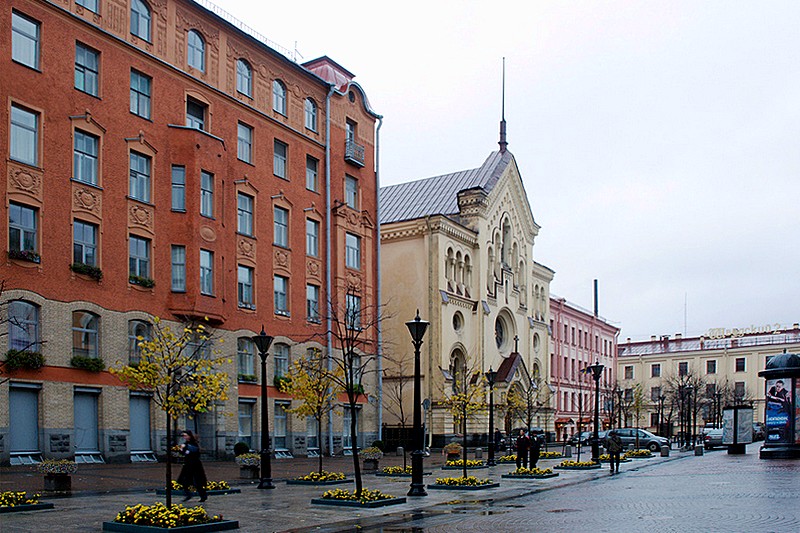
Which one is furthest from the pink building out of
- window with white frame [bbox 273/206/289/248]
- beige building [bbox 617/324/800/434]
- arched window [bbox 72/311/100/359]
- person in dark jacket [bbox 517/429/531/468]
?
arched window [bbox 72/311/100/359]

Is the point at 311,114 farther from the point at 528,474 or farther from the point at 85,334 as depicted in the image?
the point at 528,474

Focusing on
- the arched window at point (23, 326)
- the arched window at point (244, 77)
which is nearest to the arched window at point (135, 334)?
the arched window at point (23, 326)

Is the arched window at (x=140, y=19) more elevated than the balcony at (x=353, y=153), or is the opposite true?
the arched window at (x=140, y=19)

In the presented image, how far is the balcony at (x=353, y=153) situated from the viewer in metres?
48.0

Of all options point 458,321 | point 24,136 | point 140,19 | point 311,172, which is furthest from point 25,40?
point 458,321

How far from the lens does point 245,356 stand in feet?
132

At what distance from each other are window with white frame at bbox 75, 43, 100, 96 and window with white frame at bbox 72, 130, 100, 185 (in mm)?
1713

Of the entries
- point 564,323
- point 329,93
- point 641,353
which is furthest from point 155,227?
point 641,353

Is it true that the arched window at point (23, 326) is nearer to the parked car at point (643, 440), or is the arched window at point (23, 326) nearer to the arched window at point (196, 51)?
the arched window at point (196, 51)

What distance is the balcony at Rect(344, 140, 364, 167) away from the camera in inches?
1890

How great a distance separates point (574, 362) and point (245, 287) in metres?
52.5

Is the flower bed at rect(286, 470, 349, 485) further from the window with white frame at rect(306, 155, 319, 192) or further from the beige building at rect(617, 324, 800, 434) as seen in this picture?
the beige building at rect(617, 324, 800, 434)

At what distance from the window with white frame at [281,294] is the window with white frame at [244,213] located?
311cm

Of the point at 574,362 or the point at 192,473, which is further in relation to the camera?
the point at 574,362
